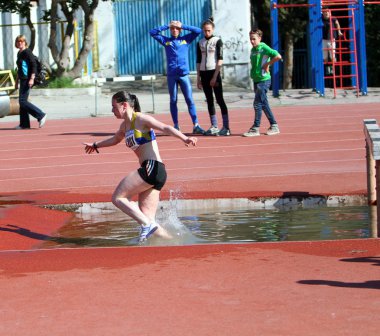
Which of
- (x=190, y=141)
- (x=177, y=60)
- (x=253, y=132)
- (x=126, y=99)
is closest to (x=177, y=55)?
(x=177, y=60)

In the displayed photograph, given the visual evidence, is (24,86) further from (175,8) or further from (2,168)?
(175,8)

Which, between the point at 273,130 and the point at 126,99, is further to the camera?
the point at 273,130

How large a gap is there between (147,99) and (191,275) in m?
19.6

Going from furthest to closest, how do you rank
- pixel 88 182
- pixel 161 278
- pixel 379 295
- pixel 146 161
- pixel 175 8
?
pixel 175 8, pixel 88 182, pixel 146 161, pixel 161 278, pixel 379 295

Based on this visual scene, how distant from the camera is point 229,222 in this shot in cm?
1114

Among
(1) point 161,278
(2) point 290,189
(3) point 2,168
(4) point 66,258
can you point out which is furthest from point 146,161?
(3) point 2,168

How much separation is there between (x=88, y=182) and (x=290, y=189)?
10.3 ft

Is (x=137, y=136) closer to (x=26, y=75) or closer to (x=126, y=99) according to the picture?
(x=126, y=99)

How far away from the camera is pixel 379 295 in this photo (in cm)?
707

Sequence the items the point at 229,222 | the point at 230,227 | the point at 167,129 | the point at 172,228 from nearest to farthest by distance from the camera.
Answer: the point at 167,129 < the point at 172,228 < the point at 230,227 < the point at 229,222

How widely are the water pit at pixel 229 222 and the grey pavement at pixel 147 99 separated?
466 inches

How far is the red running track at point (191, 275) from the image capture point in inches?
258

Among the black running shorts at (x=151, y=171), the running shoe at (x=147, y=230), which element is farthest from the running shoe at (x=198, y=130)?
→ the running shoe at (x=147, y=230)

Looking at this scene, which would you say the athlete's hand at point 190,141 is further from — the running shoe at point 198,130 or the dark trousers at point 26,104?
the dark trousers at point 26,104
